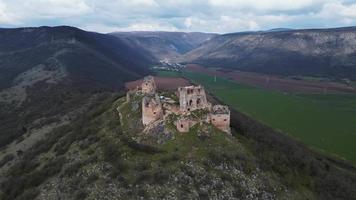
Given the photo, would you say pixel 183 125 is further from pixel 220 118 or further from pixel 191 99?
pixel 220 118

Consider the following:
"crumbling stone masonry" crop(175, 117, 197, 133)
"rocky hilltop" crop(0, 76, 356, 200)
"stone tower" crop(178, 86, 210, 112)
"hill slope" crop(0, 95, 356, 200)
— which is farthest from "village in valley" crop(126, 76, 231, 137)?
"hill slope" crop(0, 95, 356, 200)

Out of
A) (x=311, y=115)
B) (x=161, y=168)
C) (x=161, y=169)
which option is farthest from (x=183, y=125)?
(x=311, y=115)

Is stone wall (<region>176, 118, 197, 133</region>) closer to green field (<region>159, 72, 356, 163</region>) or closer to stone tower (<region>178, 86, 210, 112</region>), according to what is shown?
stone tower (<region>178, 86, 210, 112</region>)

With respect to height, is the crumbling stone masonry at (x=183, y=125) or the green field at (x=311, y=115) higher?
the crumbling stone masonry at (x=183, y=125)

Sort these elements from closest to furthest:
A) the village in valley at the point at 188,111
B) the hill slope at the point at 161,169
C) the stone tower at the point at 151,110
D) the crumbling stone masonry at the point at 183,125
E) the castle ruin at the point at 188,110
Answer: the hill slope at the point at 161,169 < the crumbling stone masonry at the point at 183,125 < the village in valley at the point at 188,111 < the castle ruin at the point at 188,110 < the stone tower at the point at 151,110

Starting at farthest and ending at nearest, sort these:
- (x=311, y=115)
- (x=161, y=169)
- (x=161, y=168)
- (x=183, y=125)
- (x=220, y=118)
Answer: (x=311, y=115)
(x=220, y=118)
(x=183, y=125)
(x=161, y=168)
(x=161, y=169)

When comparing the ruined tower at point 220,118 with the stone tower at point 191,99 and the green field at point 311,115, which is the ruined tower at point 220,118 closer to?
the stone tower at point 191,99

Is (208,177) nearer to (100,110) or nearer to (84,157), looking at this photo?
(84,157)

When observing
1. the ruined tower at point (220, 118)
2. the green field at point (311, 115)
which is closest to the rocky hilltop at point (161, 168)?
the ruined tower at point (220, 118)
